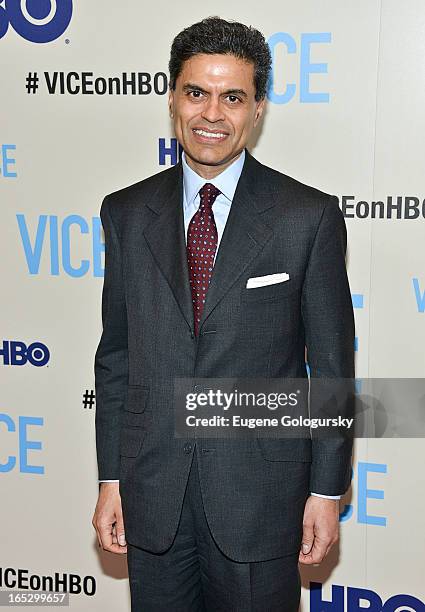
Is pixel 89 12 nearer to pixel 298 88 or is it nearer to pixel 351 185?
pixel 298 88

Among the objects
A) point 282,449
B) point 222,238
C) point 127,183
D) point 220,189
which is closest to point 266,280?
point 222,238

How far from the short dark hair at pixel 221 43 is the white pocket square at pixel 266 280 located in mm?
410

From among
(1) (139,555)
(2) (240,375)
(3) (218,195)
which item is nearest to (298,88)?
(3) (218,195)

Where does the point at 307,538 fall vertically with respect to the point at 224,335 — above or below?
below

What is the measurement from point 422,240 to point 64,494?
141 centimetres

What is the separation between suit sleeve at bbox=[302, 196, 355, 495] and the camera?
174cm

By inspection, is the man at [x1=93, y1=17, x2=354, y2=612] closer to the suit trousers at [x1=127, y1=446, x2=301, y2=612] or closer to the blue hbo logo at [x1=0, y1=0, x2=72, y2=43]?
the suit trousers at [x1=127, y1=446, x2=301, y2=612]

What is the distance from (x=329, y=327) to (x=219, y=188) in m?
0.38

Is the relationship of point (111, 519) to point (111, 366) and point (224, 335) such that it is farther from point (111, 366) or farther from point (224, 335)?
point (224, 335)

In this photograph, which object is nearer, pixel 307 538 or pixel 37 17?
pixel 307 538

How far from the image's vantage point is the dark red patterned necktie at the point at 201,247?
1757mm

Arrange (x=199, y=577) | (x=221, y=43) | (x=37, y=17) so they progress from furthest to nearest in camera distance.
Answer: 1. (x=37, y=17)
2. (x=199, y=577)
3. (x=221, y=43)

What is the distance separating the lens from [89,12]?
8.16 ft

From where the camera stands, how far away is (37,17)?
2.54m
